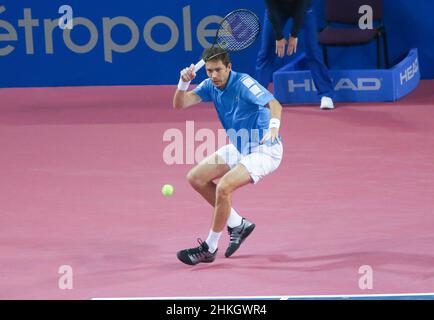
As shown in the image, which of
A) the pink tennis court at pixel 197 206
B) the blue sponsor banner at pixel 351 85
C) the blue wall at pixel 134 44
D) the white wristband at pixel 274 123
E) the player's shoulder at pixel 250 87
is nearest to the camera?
the pink tennis court at pixel 197 206

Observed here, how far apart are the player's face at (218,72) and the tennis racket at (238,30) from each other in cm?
52

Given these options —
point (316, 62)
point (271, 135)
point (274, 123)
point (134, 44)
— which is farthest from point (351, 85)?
point (271, 135)

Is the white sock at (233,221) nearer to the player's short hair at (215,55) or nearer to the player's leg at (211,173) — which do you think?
the player's leg at (211,173)

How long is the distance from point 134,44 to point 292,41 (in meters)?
2.94

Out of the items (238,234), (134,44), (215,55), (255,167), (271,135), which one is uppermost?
(215,55)

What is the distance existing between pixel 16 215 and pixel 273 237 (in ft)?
8.06

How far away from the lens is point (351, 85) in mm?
14359

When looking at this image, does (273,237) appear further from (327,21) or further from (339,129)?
(327,21)

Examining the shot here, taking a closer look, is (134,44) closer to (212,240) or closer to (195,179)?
(195,179)

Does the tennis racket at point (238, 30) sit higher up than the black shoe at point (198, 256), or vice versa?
the tennis racket at point (238, 30)

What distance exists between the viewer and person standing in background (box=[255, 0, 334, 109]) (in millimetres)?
13367

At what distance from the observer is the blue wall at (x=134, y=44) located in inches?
598

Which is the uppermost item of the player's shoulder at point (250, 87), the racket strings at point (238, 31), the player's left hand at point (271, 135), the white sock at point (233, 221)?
the racket strings at point (238, 31)

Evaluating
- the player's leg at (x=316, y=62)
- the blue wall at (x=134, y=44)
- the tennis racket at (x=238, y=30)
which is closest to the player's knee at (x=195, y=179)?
the tennis racket at (x=238, y=30)
